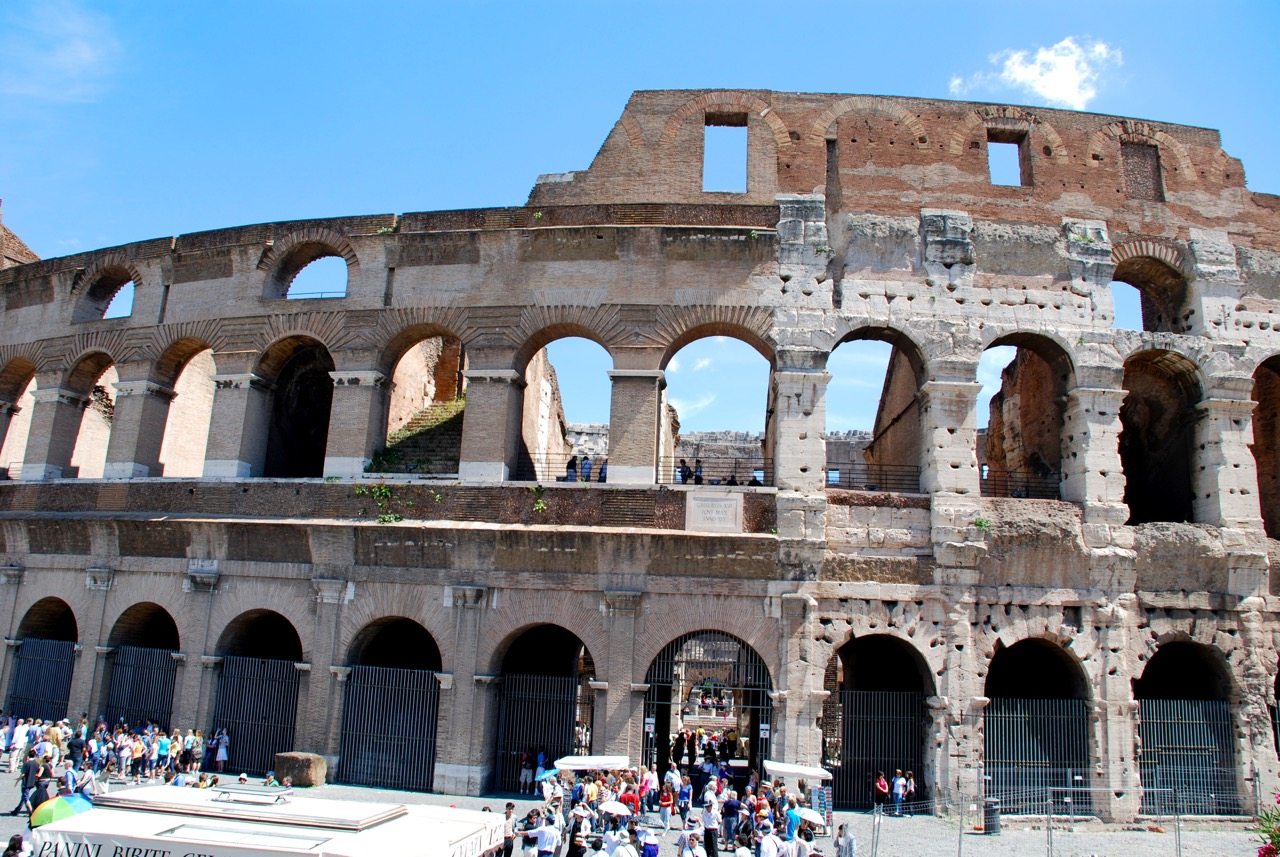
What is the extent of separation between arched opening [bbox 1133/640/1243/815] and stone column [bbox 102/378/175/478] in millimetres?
16367

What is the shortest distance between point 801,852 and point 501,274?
956 cm

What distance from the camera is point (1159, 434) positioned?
52.0 feet

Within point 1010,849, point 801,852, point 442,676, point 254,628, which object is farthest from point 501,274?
→ point 1010,849

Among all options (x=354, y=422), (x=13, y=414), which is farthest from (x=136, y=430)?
(x=13, y=414)

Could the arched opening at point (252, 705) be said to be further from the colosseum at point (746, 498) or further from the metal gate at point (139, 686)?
the metal gate at point (139, 686)

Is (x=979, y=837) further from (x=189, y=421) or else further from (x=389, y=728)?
(x=189, y=421)

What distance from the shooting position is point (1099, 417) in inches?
547

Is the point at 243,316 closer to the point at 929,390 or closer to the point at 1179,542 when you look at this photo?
the point at 929,390

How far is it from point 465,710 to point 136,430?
7.76 meters

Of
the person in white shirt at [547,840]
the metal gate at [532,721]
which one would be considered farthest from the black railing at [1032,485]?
the person in white shirt at [547,840]

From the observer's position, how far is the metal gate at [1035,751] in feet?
42.4

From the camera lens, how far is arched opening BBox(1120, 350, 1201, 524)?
48.6 feet

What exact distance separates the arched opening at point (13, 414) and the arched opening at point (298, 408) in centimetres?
494

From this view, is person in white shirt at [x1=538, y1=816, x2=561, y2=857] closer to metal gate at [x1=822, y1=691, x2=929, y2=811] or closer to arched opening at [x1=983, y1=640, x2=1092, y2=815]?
metal gate at [x1=822, y1=691, x2=929, y2=811]
